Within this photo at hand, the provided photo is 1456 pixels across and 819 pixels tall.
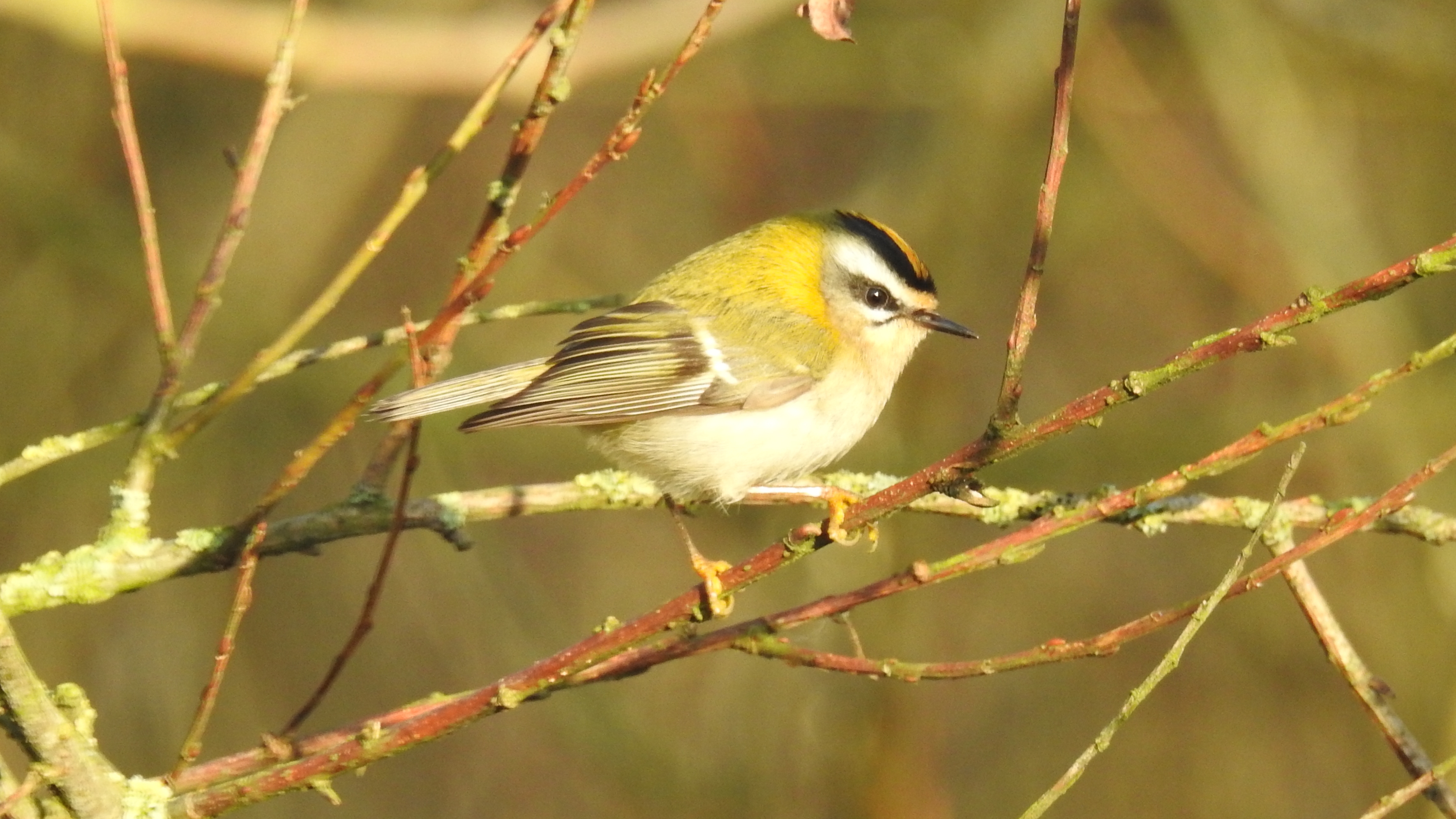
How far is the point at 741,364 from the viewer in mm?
2814

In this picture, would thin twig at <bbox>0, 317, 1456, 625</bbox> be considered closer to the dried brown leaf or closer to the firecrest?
the firecrest

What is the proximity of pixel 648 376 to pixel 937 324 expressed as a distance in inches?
25.6

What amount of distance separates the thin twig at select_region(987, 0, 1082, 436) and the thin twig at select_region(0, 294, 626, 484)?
742 millimetres

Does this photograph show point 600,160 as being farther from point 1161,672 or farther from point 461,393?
point 461,393

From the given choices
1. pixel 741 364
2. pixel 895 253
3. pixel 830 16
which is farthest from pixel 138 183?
pixel 895 253

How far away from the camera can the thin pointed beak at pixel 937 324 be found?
2852mm

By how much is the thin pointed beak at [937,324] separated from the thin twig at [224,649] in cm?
164

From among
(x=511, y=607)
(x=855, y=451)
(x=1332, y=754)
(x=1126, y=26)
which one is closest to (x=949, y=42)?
(x=1126, y=26)

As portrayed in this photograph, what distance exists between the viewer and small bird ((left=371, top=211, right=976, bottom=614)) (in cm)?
264

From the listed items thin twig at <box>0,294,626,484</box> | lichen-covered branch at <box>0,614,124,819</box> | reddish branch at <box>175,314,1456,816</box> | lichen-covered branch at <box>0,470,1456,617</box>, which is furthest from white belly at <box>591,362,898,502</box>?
lichen-covered branch at <box>0,614,124,819</box>

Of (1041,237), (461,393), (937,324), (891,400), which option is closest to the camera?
(1041,237)

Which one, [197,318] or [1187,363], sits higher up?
[197,318]

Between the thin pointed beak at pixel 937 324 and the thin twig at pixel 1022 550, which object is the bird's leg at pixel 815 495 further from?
the thin pointed beak at pixel 937 324

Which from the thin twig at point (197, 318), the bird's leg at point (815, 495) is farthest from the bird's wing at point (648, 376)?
the thin twig at point (197, 318)
